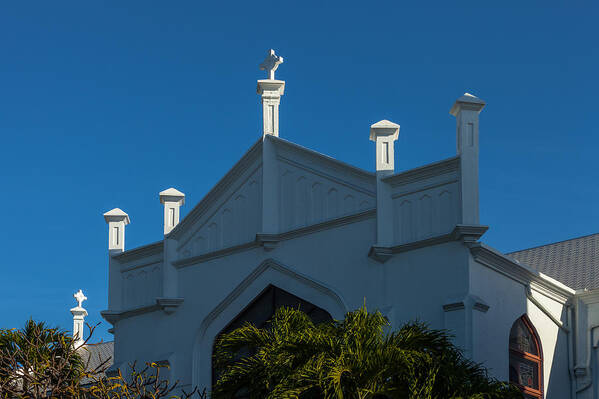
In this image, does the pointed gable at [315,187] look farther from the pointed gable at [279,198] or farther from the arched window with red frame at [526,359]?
the arched window with red frame at [526,359]

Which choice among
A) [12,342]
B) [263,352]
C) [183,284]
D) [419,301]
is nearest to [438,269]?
[419,301]

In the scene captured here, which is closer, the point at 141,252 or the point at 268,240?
the point at 268,240

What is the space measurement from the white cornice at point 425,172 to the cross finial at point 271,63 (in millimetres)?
4426

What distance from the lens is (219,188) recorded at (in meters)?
24.1

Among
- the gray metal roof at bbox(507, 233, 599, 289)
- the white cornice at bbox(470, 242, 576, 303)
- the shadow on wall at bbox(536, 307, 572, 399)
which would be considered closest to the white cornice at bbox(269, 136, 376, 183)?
the white cornice at bbox(470, 242, 576, 303)

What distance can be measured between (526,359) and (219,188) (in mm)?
7781

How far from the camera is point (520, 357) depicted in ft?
70.8

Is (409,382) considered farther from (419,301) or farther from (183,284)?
(183,284)

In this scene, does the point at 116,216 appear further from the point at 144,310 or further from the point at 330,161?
the point at 330,161

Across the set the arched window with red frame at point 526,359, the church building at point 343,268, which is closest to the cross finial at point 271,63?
the church building at point 343,268

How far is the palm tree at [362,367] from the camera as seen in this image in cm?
1474

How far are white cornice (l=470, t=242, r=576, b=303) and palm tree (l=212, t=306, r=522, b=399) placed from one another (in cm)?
415

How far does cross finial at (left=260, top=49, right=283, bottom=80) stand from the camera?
23.7 m

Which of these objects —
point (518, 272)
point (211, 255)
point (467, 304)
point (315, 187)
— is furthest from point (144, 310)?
point (518, 272)
